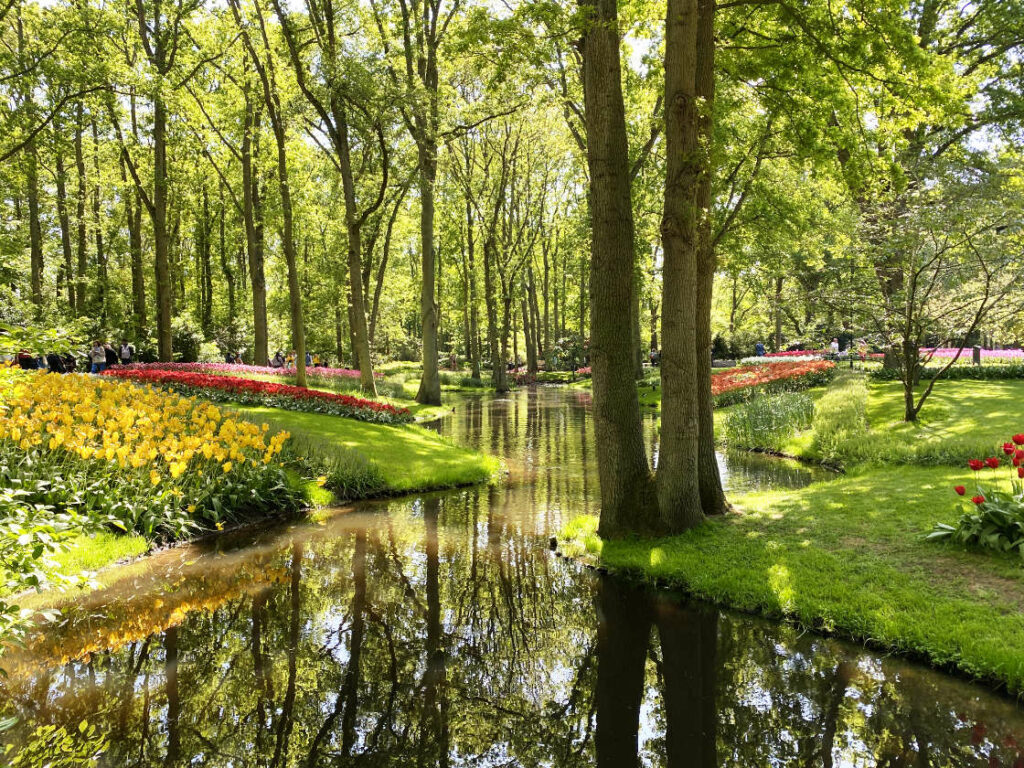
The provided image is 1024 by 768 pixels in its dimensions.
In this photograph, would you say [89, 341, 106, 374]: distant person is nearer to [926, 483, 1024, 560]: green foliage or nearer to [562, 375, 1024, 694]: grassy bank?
[562, 375, 1024, 694]: grassy bank

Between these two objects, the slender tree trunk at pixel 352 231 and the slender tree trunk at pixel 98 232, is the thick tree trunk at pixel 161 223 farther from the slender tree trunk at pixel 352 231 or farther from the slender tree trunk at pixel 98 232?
the slender tree trunk at pixel 98 232

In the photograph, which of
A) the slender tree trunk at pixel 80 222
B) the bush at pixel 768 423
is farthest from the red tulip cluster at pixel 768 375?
the slender tree trunk at pixel 80 222

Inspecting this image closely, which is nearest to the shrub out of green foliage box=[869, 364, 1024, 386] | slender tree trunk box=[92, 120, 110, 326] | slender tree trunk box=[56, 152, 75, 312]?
green foliage box=[869, 364, 1024, 386]

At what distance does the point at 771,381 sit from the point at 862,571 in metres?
17.4

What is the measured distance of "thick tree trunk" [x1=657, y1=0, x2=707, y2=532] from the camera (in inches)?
293

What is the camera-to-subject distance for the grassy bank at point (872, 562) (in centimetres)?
507

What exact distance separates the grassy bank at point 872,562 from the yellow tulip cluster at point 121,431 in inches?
196

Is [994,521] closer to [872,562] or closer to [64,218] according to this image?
[872,562]

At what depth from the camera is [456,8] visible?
21.3m

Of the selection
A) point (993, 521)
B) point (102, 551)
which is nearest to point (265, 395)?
point (102, 551)

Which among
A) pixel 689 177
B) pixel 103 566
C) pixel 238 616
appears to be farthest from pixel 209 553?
pixel 689 177

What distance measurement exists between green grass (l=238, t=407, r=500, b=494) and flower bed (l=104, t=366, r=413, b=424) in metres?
0.61

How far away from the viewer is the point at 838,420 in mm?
14883

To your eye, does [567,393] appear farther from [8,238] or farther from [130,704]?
[130,704]
